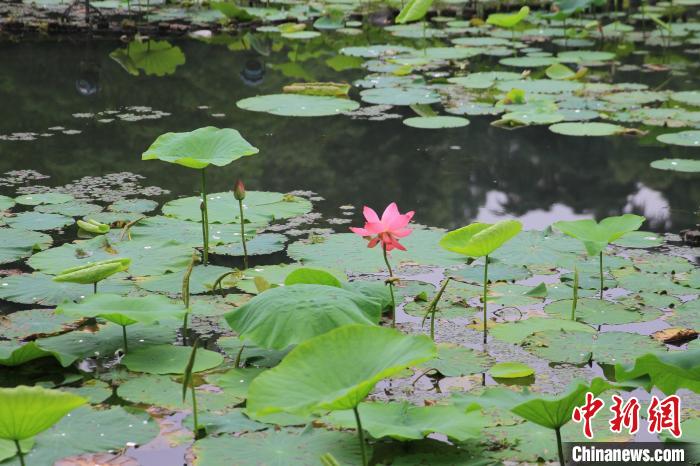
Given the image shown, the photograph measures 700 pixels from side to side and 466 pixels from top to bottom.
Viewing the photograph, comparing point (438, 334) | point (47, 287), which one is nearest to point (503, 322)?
point (438, 334)

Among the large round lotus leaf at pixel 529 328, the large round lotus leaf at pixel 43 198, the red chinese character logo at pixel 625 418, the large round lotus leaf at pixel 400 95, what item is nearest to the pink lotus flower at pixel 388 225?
the large round lotus leaf at pixel 529 328

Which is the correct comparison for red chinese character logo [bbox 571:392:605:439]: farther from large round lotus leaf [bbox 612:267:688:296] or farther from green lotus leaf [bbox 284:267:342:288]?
large round lotus leaf [bbox 612:267:688:296]

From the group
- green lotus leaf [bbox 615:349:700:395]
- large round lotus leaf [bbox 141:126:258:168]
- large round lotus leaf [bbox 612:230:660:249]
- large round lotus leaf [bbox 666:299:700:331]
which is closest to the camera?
green lotus leaf [bbox 615:349:700:395]

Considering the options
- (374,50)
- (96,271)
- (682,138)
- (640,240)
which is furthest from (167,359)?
(374,50)

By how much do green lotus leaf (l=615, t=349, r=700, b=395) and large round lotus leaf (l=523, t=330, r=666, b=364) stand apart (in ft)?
2.21

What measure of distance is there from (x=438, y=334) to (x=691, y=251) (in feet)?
3.98

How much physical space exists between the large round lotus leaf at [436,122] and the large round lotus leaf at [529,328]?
8.50 feet

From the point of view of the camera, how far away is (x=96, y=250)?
3432mm

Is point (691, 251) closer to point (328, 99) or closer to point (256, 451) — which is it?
point (256, 451)

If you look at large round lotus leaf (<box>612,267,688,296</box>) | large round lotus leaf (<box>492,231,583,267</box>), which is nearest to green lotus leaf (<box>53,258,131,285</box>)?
large round lotus leaf (<box>492,231,583,267</box>)

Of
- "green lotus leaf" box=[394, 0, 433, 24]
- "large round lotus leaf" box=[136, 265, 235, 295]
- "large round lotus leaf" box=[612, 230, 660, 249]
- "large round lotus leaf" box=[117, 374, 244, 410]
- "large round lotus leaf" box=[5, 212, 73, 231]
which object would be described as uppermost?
"green lotus leaf" box=[394, 0, 433, 24]

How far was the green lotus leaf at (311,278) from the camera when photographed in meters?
2.66

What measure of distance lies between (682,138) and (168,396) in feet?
11.7

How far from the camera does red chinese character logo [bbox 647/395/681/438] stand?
2.22 metres
